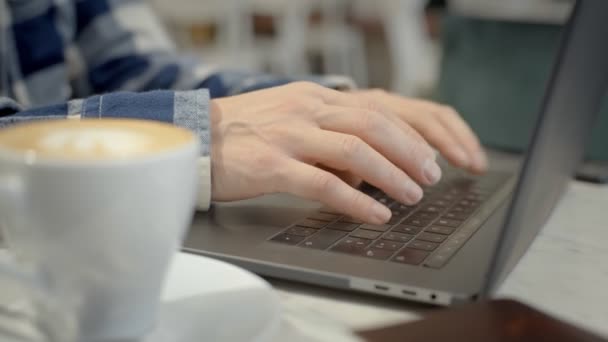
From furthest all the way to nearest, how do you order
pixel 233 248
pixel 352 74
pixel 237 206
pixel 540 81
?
1. pixel 352 74
2. pixel 540 81
3. pixel 237 206
4. pixel 233 248

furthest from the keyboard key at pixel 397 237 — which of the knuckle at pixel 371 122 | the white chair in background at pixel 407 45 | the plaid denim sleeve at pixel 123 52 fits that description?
the white chair in background at pixel 407 45

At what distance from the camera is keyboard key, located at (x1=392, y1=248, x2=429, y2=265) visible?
1.44 ft

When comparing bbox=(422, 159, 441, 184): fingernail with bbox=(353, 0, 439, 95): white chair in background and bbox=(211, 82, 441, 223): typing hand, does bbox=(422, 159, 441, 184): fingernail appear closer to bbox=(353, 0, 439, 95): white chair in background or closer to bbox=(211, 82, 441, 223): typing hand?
bbox=(211, 82, 441, 223): typing hand

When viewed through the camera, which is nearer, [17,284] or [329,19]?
[17,284]

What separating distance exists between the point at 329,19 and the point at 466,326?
14.5 feet

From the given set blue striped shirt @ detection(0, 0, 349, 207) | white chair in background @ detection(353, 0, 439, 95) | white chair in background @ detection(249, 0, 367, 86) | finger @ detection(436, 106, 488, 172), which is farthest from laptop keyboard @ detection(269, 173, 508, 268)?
white chair in background @ detection(249, 0, 367, 86)

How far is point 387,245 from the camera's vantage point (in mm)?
472

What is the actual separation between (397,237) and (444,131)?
0.26 meters

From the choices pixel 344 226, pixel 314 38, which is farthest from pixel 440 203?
pixel 314 38

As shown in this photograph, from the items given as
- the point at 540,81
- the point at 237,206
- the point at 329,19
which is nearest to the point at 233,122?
the point at 237,206

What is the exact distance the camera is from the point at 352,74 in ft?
15.8

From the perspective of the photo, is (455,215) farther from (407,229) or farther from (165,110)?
(165,110)

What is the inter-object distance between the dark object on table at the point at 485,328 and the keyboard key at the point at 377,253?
0.08 meters

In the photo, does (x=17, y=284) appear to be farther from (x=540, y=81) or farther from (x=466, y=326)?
(x=540, y=81)
